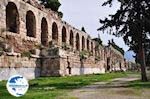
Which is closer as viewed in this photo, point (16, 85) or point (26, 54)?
point (16, 85)

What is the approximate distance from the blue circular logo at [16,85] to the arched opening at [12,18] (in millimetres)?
19342


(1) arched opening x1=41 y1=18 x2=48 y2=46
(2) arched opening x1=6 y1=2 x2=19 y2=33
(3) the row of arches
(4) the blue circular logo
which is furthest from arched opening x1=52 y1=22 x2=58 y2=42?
(4) the blue circular logo

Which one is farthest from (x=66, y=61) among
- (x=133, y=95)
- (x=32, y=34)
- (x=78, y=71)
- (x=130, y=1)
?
(x=133, y=95)

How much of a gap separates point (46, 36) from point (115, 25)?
9999 mm

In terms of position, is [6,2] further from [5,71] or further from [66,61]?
[66,61]

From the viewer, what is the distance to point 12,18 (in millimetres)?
29172

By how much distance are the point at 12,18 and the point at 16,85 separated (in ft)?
66.0

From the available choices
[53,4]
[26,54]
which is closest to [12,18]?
[26,54]

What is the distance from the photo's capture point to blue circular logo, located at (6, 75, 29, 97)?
946 centimetres

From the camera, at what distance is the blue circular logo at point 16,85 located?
946cm

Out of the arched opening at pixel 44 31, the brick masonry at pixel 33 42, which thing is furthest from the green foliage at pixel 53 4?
the arched opening at pixel 44 31

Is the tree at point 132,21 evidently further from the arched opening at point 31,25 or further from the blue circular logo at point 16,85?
the blue circular logo at point 16,85

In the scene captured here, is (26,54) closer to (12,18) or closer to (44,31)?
(12,18)

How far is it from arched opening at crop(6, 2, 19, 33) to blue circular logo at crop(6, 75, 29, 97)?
1934 cm
